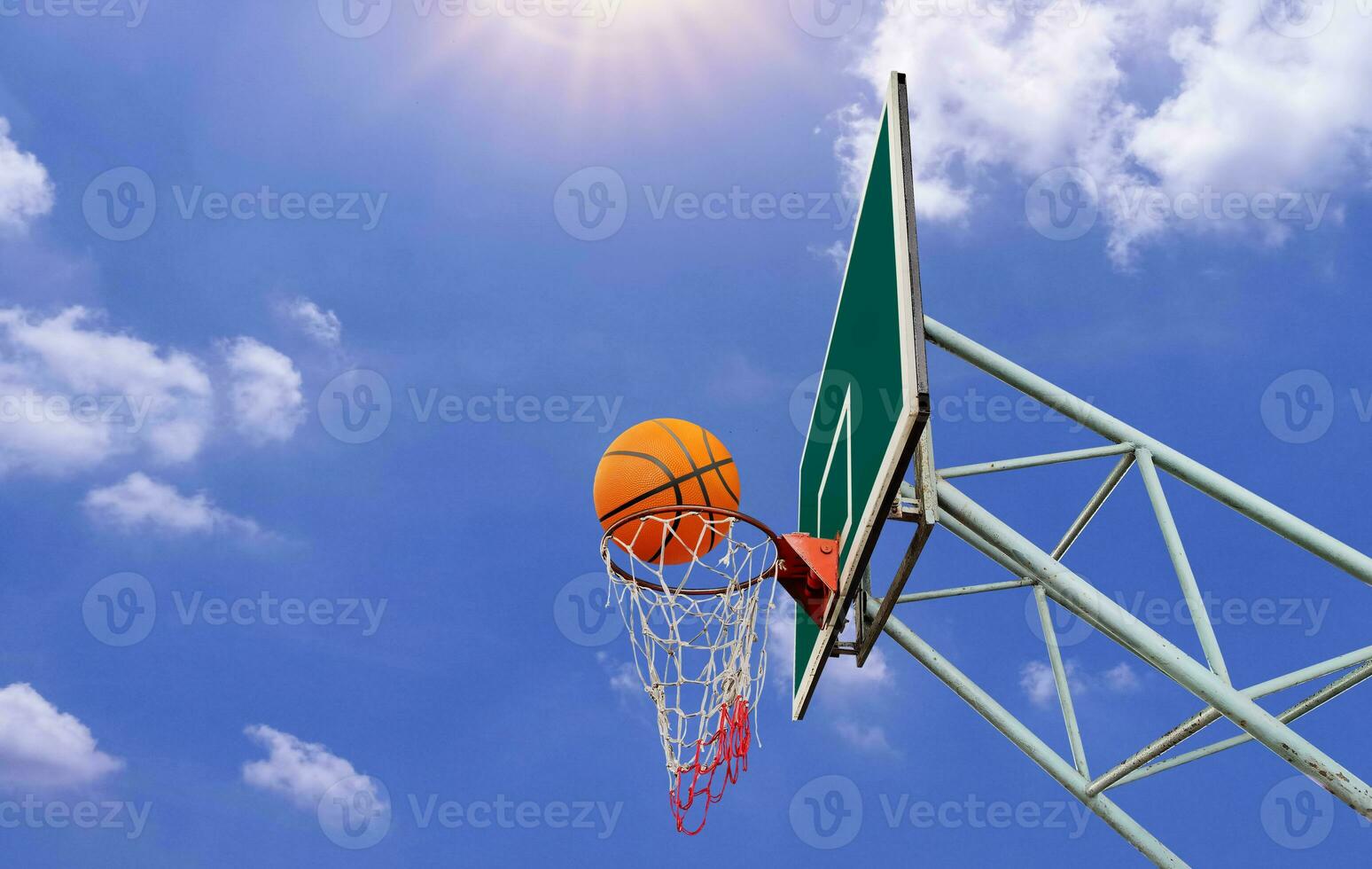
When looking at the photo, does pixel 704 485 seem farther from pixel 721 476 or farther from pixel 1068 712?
pixel 1068 712

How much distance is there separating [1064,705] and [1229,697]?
2.16 metres

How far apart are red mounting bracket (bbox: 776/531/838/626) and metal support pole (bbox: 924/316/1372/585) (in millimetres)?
1558

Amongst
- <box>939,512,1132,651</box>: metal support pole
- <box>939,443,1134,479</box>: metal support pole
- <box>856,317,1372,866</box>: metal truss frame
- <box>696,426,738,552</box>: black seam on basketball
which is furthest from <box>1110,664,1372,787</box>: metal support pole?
<box>696,426,738,552</box>: black seam on basketball

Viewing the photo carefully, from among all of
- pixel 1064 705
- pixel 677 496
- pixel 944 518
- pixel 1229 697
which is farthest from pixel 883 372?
pixel 1064 705

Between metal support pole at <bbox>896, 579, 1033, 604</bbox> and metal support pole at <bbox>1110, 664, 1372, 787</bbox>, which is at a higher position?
metal support pole at <bbox>896, 579, 1033, 604</bbox>

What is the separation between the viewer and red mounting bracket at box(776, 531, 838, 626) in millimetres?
6836

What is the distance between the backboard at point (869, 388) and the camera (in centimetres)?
552

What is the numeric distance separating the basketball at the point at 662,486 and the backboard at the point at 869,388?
30.9 inches

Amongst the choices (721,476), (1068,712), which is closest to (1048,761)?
(1068,712)

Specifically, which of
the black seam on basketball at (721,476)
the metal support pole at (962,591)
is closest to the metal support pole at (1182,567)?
the metal support pole at (962,591)

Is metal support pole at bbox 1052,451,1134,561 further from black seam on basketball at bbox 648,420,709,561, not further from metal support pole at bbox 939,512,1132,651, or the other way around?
black seam on basketball at bbox 648,420,709,561

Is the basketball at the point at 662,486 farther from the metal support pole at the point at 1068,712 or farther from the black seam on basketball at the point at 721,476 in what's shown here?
the metal support pole at the point at 1068,712

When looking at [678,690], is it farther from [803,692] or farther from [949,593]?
[949,593]

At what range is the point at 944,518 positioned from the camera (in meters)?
6.45
